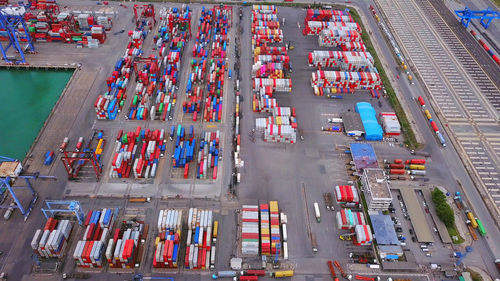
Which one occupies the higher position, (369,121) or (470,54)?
(470,54)

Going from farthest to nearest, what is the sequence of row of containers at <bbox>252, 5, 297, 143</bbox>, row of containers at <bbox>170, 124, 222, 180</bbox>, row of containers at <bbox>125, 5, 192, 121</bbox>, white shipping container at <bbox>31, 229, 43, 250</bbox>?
1. row of containers at <bbox>125, 5, 192, 121</bbox>
2. row of containers at <bbox>252, 5, 297, 143</bbox>
3. row of containers at <bbox>170, 124, 222, 180</bbox>
4. white shipping container at <bbox>31, 229, 43, 250</bbox>

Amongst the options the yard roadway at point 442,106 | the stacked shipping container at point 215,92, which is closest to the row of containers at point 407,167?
the yard roadway at point 442,106

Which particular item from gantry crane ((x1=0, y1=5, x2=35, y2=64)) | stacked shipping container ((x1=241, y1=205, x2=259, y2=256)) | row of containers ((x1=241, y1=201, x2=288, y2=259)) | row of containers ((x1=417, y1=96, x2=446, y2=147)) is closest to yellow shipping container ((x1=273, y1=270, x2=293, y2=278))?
row of containers ((x1=241, y1=201, x2=288, y2=259))

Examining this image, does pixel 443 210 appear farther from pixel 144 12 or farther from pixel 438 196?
pixel 144 12

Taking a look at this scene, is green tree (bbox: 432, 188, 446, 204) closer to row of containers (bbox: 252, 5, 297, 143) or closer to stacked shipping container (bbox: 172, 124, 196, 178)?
row of containers (bbox: 252, 5, 297, 143)

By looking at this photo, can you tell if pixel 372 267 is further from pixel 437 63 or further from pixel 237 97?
pixel 437 63

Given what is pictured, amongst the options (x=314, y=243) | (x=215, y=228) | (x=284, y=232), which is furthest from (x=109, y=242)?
(x=314, y=243)
